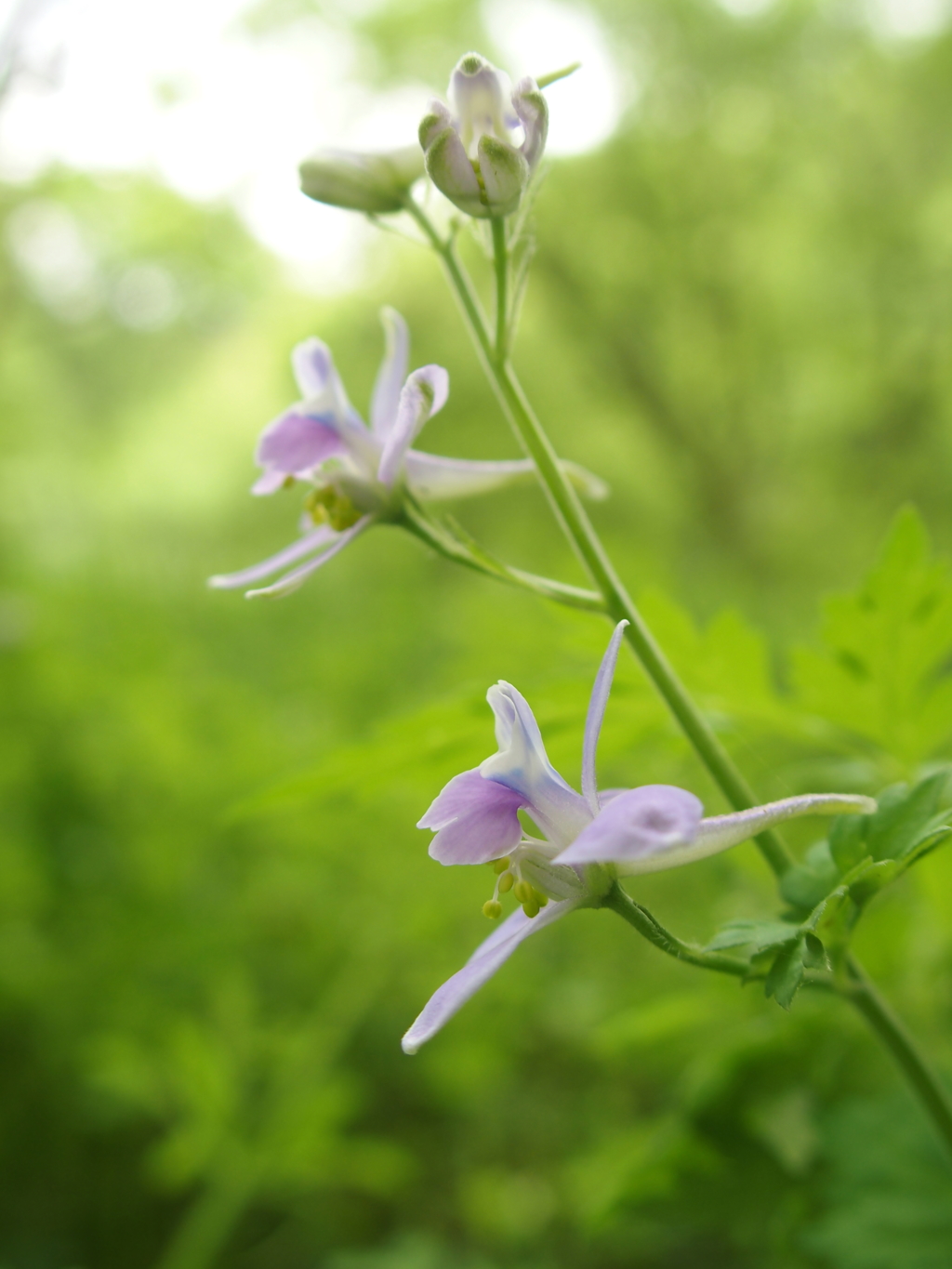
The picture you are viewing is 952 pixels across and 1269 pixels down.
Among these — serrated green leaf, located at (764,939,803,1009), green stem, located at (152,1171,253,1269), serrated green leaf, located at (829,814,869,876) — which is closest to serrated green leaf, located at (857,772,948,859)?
serrated green leaf, located at (829,814,869,876)

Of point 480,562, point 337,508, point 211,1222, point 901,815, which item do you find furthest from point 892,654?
point 211,1222

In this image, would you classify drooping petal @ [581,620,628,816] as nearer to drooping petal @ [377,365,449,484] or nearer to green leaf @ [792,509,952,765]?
drooping petal @ [377,365,449,484]

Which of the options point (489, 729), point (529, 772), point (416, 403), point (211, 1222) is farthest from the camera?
point (211, 1222)

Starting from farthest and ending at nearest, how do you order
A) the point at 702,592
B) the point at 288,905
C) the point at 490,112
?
the point at 702,592 → the point at 288,905 → the point at 490,112

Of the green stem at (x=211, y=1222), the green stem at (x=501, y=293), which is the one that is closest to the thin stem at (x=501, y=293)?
the green stem at (x=501, y=293)

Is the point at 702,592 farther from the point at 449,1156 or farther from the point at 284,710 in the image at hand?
the point at 449,1156

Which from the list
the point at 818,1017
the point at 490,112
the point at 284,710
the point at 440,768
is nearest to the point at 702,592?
the point at 284,710

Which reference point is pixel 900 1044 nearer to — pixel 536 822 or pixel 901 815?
pixel 901 815

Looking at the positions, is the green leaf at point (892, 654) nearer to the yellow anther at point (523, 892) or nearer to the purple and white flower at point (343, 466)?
the purple and white flower at point (343, 466)
